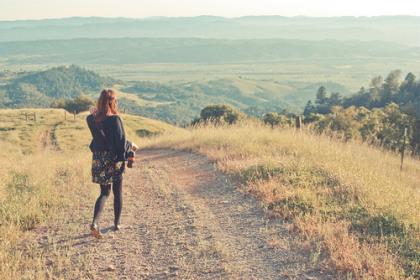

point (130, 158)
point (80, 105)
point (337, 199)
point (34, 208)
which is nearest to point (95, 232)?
point (130, 158)

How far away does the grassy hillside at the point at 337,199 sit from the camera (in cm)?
578

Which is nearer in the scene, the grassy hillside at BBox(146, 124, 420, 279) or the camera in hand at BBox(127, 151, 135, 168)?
the grassy hillside at BBox(146, 124, 420, 279)

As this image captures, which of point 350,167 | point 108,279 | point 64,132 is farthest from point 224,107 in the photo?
point 108,279

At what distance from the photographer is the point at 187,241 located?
6.83 metres

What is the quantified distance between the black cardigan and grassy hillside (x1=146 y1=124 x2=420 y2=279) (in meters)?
2.84

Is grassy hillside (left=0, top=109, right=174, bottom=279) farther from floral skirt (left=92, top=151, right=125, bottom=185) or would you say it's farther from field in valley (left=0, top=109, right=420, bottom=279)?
floral skirt (left=92, top=151, right=125, bottom=185)

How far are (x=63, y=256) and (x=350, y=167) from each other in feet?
20.9

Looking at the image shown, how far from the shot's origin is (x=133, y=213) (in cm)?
852

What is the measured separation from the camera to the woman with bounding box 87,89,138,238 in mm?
7133

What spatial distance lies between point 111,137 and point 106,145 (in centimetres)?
16

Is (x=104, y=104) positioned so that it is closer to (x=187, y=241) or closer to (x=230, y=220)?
(x=187, y=241)

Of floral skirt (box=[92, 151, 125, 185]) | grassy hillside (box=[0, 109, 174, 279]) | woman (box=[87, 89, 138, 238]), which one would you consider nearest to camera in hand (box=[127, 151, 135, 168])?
woman (box=[87, 89, 138, 238])

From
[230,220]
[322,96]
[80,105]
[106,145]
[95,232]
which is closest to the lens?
[95,232]

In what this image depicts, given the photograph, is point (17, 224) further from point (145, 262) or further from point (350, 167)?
point (350, 167)
